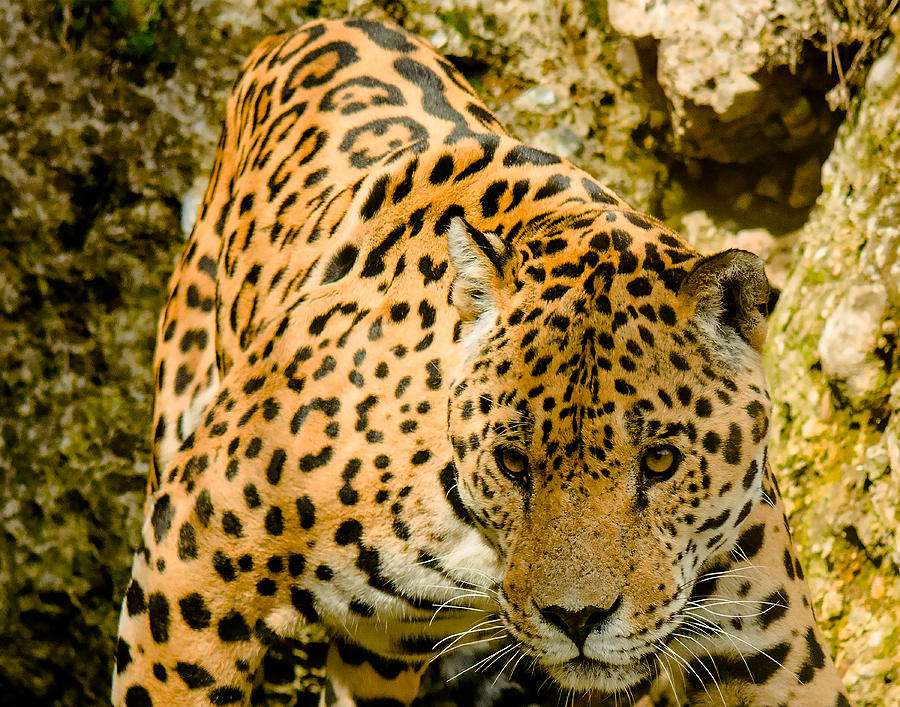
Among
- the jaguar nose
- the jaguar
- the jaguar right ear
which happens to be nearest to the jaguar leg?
the jaguar

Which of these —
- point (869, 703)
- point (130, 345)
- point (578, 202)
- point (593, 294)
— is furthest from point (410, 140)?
point (869, 703)

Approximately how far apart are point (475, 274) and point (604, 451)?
1.95 feet

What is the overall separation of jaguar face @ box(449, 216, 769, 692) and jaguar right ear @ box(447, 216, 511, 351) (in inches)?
1.1

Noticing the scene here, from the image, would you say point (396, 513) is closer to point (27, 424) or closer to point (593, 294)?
point (593, 294)

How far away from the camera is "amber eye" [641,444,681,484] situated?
284 cm

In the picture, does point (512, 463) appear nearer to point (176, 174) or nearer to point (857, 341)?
point (857, 341)

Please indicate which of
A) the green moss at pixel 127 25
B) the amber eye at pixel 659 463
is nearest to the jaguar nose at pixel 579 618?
the amber eye at pixel 659 463

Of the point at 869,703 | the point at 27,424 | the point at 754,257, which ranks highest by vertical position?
the point at 754,257

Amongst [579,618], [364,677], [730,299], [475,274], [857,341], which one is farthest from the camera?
[857,341]

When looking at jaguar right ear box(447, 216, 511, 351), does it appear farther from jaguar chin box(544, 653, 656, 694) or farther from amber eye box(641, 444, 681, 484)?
jaguar chin box(544, 653, 656, 694)

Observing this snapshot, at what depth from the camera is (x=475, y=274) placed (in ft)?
9.99

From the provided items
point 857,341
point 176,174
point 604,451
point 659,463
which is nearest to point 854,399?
point 857,341

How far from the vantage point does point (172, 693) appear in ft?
11.2

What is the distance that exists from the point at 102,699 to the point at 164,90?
3.12 meters
